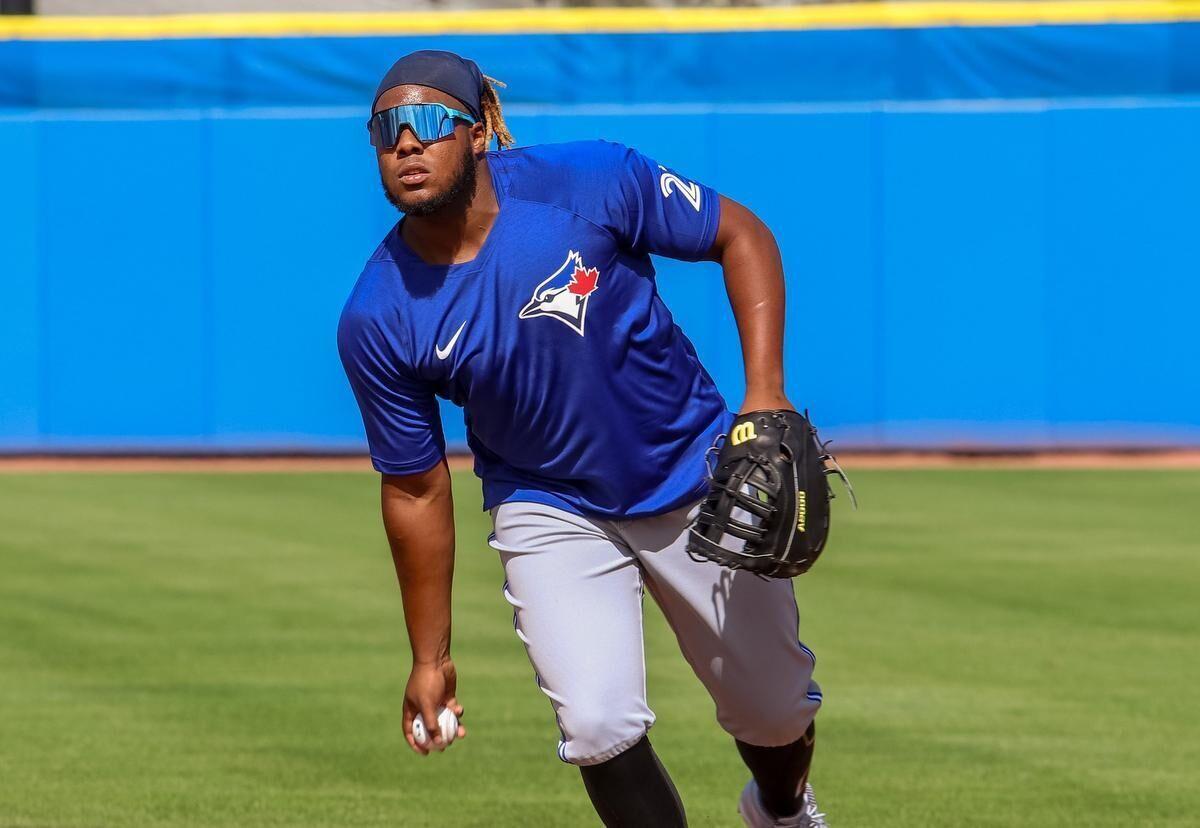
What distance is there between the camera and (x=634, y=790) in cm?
468

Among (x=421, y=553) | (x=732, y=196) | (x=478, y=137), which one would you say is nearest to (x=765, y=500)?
(x=421, y=553)

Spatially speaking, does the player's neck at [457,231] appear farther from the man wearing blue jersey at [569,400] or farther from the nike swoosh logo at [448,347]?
the nike swoosh logo at [448,347]

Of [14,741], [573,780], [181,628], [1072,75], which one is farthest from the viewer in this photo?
[1072,75]

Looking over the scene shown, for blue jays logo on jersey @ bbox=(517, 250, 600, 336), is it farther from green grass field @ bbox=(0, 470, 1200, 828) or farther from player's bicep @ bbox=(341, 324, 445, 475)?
green grass field @ bbox=(0, 470, 1200, 828)

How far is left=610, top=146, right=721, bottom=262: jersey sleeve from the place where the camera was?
15.7 feet

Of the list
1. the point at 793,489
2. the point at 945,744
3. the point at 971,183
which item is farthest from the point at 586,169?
the point at 971,183

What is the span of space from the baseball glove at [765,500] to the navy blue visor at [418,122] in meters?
0.93

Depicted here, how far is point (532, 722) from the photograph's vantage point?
24.0 feet

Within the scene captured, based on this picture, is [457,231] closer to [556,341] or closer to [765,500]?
[556,341]

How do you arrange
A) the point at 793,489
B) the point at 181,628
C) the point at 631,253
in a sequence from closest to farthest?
the point at 793,489
the point at 631,253
the point at 181,628

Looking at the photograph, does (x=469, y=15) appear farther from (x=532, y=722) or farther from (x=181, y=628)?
(x=532, y=722)

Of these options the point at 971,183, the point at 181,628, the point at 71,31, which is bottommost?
the point at 181,628

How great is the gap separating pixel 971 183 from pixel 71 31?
24.4 feet

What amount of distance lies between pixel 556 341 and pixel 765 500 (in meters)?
0.60
